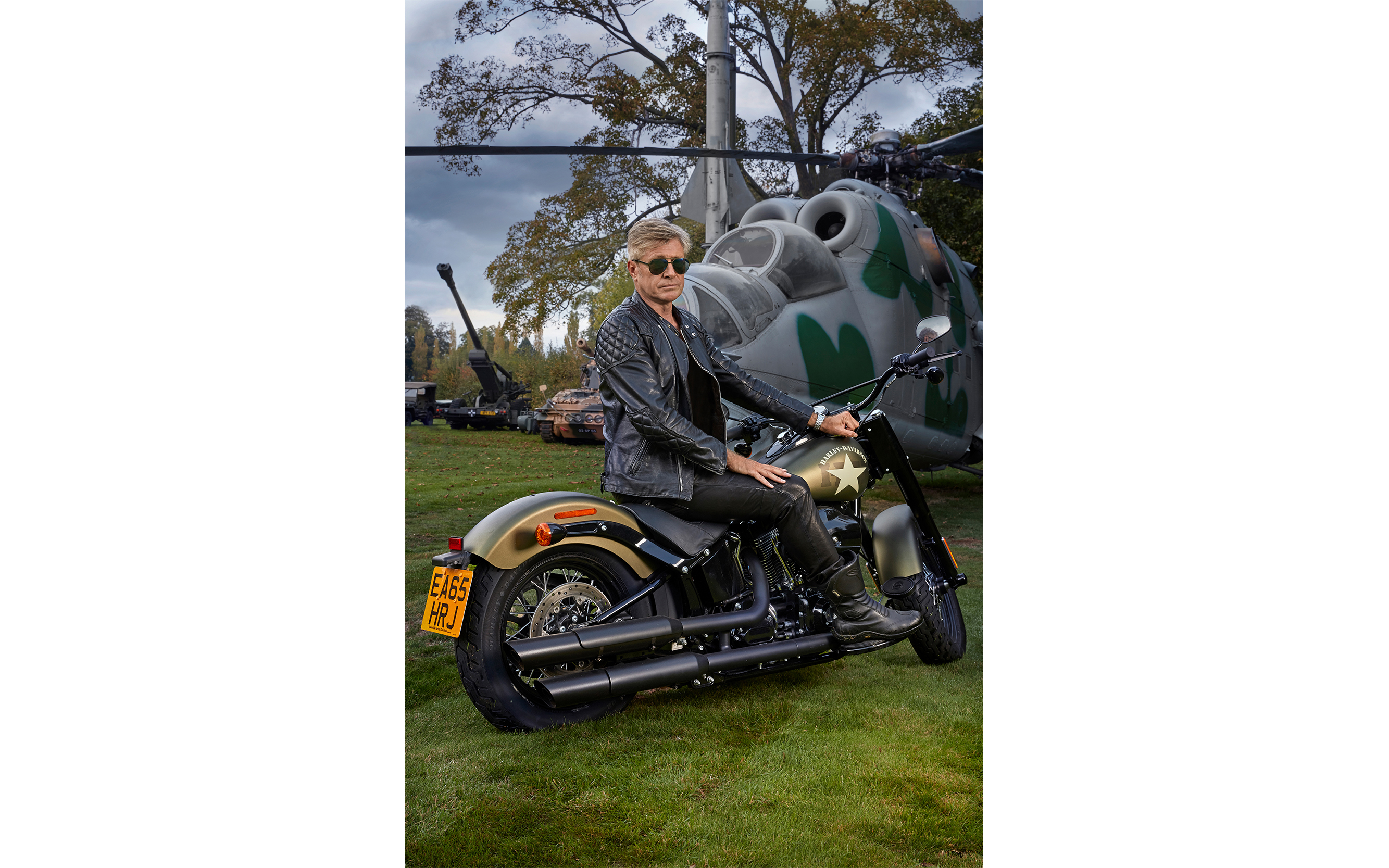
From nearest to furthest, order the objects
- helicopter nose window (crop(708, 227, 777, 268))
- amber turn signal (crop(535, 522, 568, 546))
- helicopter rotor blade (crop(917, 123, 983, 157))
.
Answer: amber turn signal (crop(535, 522, 568, 546)) → helicopter rotor blade (crop(917, 123, 983, 157)) → helicopter nose window (crop(708, 227, 777, 268))

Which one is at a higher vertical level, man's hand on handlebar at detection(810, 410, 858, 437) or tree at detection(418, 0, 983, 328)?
tree at detection(418, 0, 983, 328)

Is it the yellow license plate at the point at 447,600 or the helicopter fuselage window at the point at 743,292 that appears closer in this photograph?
the yellow license plate at the point at 447,600

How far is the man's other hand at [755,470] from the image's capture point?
2.51m

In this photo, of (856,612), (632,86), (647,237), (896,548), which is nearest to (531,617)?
(856,612)

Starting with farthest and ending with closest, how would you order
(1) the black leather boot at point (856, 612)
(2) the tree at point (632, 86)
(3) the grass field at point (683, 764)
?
(2) the tree at point (632, 86) < (1) the black leather boot at point (856, 612) < (3) the grass field at point (683, 764)

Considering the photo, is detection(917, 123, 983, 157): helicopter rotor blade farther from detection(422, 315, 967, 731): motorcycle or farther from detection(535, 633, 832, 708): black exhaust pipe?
detection(535, 633, 832, 708): black exhaust pipe

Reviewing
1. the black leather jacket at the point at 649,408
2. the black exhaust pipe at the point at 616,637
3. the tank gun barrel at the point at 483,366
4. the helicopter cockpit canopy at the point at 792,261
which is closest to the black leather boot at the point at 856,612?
the black exhaust pipe at the point at 616,637

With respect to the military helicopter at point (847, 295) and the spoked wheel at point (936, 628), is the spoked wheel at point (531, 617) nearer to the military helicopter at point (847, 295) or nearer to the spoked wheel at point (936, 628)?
the spoked wheel at point (936, 628)

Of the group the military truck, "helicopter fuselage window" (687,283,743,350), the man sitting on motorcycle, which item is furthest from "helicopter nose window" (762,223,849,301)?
the military truck

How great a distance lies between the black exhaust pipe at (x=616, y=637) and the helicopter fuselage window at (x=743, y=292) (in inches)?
67.9

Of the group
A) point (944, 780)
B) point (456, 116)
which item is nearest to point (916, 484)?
point (944, 780)

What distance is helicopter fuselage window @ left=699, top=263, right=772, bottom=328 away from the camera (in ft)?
12.8

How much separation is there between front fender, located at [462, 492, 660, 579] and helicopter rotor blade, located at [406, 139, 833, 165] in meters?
1.09

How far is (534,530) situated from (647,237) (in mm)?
846
